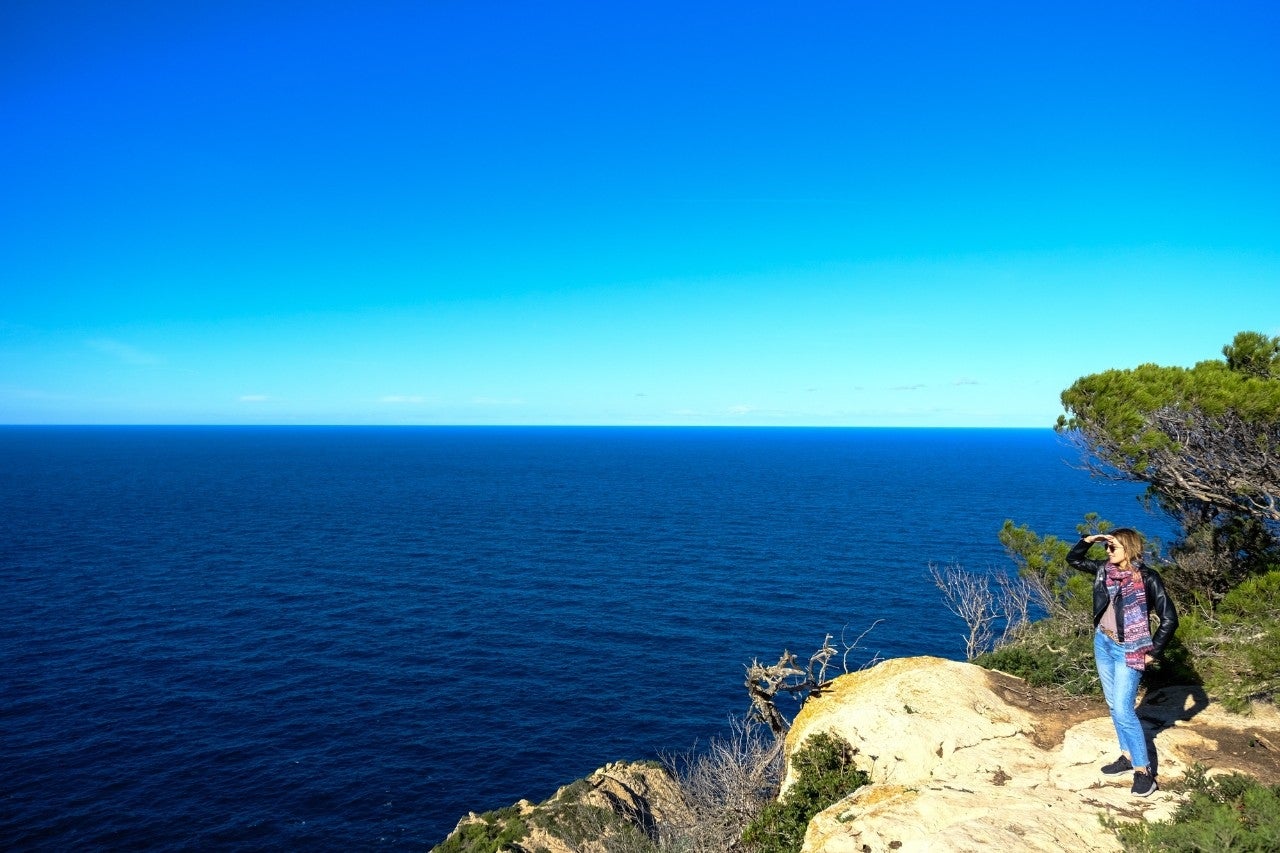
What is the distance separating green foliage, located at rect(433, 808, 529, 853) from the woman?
69.6 feet

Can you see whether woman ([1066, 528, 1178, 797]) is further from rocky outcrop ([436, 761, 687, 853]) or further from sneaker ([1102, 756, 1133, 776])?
rocky outcrop ([436, 761, 687, 853])

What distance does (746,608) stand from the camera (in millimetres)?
53812

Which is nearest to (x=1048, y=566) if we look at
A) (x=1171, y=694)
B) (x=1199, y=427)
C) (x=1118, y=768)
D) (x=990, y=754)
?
(x=1199, y=427)

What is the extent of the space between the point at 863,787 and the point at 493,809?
23.1 meters

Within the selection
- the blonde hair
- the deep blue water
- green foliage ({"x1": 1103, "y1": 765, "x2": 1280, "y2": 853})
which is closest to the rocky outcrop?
the deep blue water

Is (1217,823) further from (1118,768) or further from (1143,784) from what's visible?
(1118,768)

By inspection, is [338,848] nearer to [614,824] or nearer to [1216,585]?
[614,824]

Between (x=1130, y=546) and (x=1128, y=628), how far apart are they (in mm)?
1197

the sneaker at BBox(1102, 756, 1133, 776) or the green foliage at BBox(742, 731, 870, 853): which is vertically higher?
the sneaker at BBox(1102, 756, 1133, 776)

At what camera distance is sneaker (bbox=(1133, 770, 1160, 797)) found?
9961 millimetres

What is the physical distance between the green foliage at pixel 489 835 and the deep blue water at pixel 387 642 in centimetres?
351

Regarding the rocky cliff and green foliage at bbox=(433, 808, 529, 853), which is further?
green foliage at bbox=(433, 808, 529, 853)

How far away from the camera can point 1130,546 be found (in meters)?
9.76

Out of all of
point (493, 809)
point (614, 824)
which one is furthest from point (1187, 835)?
point (493, 809)
